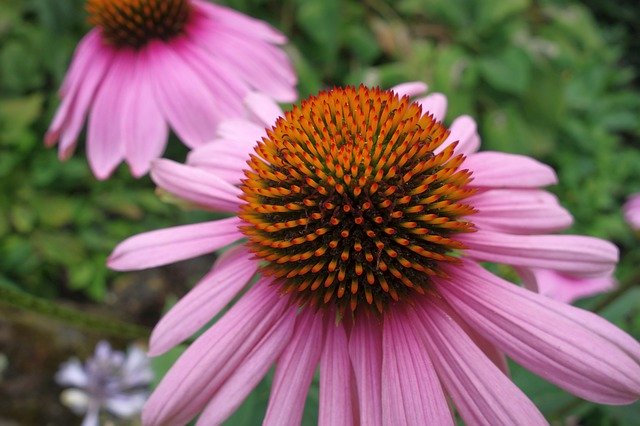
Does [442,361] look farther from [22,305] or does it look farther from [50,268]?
[50,268]

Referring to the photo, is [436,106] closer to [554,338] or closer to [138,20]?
[554,338]

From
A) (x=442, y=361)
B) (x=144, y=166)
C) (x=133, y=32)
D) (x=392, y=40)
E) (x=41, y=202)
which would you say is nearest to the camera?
(x=442, y=361)

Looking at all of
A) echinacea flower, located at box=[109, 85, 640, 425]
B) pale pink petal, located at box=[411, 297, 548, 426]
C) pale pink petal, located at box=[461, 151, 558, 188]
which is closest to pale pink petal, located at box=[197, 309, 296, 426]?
echinacea flower, located at box=[109, 85, 640, 425]

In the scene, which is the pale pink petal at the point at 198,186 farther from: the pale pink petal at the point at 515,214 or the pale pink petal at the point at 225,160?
the pale pink petal at the point at 515,214

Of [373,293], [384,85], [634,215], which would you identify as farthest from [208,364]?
[384,85]

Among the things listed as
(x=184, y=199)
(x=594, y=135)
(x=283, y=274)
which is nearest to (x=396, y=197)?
(x=283, y=274)

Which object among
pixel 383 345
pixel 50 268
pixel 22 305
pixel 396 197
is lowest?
pixel 50 268

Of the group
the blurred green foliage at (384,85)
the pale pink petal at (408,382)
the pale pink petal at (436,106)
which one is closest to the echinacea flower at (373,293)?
the pale pink petal at (408,382)
